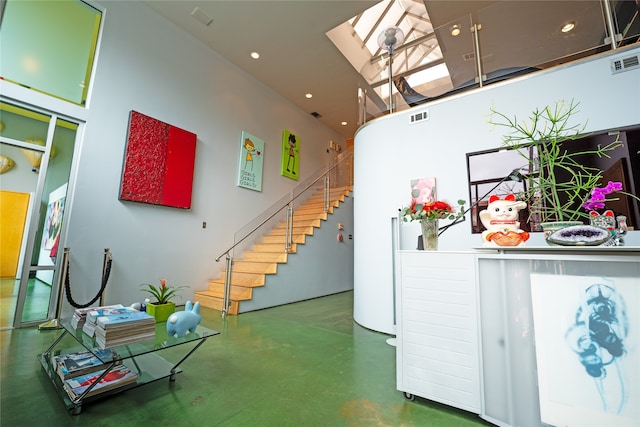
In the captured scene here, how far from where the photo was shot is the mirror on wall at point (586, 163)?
2.40m

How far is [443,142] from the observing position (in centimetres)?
329

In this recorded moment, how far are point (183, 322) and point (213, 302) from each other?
282 cm

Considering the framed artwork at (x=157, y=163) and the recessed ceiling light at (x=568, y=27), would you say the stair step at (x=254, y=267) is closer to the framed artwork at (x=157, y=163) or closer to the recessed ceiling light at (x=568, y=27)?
the framed artwork at (x=157, y=163)

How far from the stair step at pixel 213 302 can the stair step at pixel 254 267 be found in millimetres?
660

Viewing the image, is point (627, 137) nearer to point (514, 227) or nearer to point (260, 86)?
point (514, 227)

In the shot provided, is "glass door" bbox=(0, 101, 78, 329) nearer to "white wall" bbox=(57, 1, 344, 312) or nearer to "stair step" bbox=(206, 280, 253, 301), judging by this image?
"white wall" bbox=(57, 1, 344, 312)

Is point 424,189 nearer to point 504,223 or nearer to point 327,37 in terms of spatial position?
point 504,223

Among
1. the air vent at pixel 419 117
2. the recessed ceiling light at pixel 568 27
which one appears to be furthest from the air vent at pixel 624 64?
the air vent at pixel 419 117

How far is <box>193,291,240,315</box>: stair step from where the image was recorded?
4223mm

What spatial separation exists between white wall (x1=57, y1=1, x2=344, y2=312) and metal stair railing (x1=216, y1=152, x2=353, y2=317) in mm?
411

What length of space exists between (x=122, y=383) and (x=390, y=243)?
294 centimetres

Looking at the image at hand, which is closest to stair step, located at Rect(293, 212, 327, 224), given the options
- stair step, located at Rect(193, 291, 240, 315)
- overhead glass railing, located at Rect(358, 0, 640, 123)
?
stair step, located at Rect(193, 291, 240, 315)

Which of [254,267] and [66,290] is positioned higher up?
[254,267]

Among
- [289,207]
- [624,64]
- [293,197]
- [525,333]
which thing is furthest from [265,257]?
[624,64]
